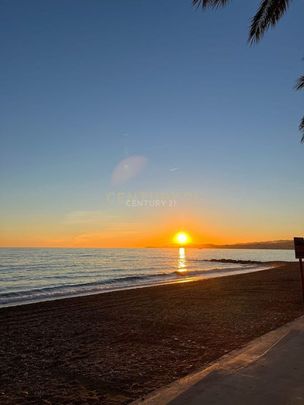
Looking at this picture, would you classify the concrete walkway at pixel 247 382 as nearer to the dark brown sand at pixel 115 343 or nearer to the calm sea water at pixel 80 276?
the dark brown sand at pixel 115 343

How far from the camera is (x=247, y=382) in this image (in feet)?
16.3

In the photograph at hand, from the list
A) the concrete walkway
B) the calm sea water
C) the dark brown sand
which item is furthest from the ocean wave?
the concrete walkway

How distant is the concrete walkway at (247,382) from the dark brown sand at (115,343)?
27.0 inches

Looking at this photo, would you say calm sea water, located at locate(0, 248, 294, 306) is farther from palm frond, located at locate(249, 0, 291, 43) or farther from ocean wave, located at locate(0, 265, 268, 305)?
palm frond, located at locate(249, 0, 291, 43)

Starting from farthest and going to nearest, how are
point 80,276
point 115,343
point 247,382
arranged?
point 80,276 → point 115,343 → point 247,382

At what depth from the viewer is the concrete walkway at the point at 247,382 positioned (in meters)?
4.39

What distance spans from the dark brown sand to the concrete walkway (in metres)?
0.69

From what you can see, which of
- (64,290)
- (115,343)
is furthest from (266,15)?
(64,290)

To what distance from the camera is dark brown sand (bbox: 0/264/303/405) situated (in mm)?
5895

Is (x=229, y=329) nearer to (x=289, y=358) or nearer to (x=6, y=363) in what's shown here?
(x=289, y=358)

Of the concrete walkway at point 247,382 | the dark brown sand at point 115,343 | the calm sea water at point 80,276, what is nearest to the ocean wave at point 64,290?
the calm sea water at point 80,276

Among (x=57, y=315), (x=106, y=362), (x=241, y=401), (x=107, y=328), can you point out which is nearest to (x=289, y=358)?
(x=241, y=401)

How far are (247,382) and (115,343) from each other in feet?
→ 15.0

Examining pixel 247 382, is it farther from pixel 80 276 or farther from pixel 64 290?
pixel 80 276
